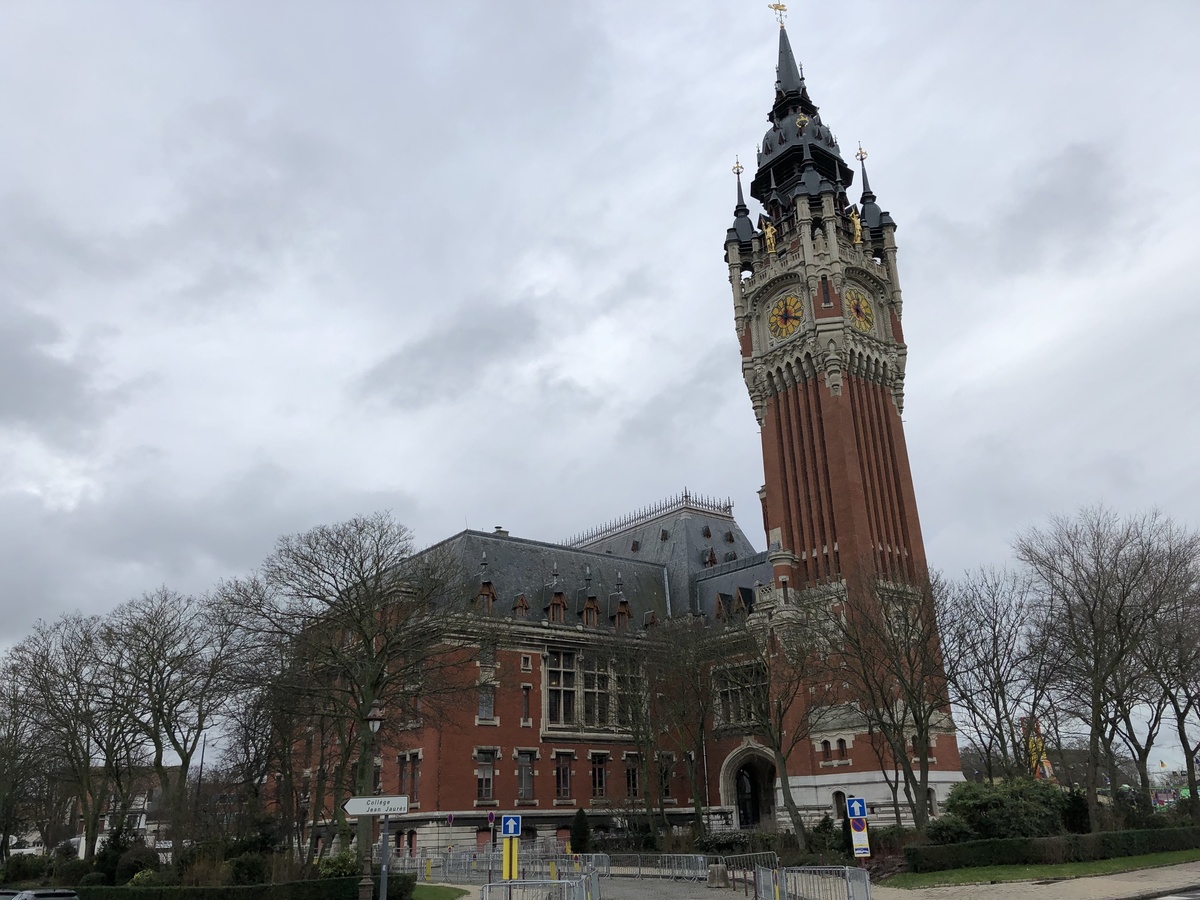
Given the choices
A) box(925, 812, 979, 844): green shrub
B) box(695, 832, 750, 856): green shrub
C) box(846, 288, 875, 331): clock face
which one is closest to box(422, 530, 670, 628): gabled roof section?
box(695, 832, 750, 856): green shrub

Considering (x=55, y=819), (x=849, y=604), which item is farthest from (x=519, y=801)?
(x=55, y=819)

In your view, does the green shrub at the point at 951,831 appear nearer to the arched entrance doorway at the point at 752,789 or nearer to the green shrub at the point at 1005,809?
the green shrub at the point at 1005,809

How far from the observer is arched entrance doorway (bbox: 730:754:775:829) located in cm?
5991

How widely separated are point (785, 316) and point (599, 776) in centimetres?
3353

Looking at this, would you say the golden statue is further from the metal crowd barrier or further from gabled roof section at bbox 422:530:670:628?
the metal crowd barrier

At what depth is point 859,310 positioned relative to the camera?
65.1 metres

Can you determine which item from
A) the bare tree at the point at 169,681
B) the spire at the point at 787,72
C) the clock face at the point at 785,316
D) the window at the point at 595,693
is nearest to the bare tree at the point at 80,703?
the bare tree at the point at 169,681

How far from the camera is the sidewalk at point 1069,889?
26734 millimetres

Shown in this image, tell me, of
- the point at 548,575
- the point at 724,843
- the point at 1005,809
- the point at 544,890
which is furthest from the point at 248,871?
the point at 548,575

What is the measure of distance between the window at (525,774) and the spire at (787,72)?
5574 centimetres

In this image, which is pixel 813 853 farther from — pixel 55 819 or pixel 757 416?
pixel 55 819

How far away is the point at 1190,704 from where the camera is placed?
43.0 m

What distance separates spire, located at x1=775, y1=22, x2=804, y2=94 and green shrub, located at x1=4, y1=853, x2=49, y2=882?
7413 centimetres

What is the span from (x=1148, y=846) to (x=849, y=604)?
15163 millimetres
